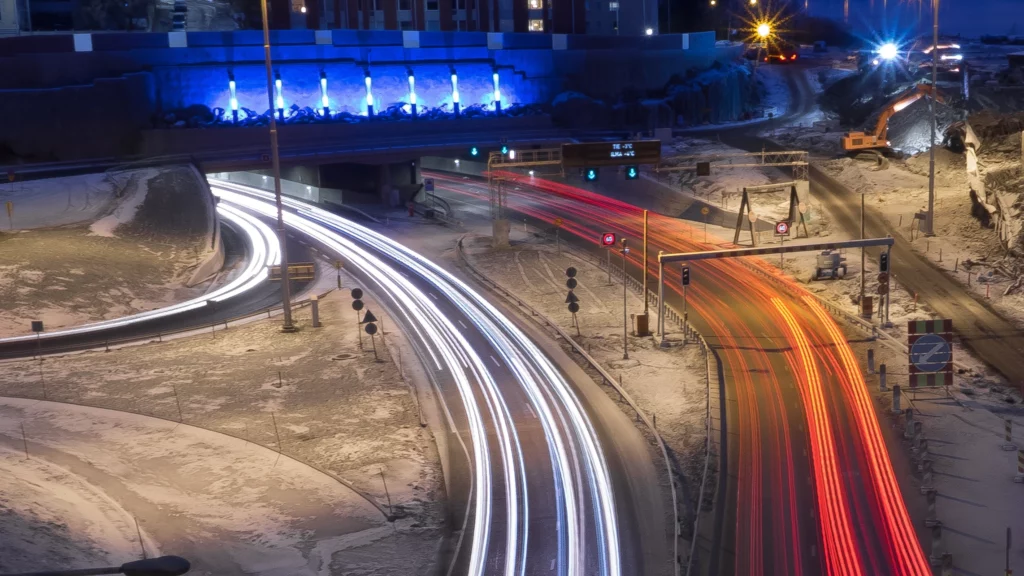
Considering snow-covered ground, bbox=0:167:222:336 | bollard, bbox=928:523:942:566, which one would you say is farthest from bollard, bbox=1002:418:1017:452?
snow-covered ground, bbox=0:167:222:336

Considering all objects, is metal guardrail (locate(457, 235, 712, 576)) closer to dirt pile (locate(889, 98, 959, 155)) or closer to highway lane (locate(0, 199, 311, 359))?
highway lane (locate(0, 199, 311, 359))

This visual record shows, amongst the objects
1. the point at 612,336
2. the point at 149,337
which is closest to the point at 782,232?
the point at 612,336

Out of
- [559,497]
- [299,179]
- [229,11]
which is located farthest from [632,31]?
[559,497]

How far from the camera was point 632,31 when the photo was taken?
104 meters

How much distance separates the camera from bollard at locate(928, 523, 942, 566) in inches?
783

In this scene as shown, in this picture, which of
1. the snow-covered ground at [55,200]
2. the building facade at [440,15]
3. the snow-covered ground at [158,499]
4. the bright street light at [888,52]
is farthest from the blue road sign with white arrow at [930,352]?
the bright street light at [888,52]

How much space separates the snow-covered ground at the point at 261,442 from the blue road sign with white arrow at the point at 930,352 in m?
12.2

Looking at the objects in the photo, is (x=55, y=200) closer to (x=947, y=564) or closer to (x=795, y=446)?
(x=795, y=446)

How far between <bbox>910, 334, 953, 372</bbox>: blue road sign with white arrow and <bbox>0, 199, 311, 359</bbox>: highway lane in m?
25.2

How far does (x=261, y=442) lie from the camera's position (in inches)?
1049

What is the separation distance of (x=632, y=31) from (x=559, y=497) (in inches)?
3423

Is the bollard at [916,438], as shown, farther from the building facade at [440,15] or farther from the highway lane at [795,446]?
the building facade at [440,15]

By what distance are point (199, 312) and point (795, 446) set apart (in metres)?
24.3

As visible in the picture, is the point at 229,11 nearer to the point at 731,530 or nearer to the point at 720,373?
the point at 720,373
